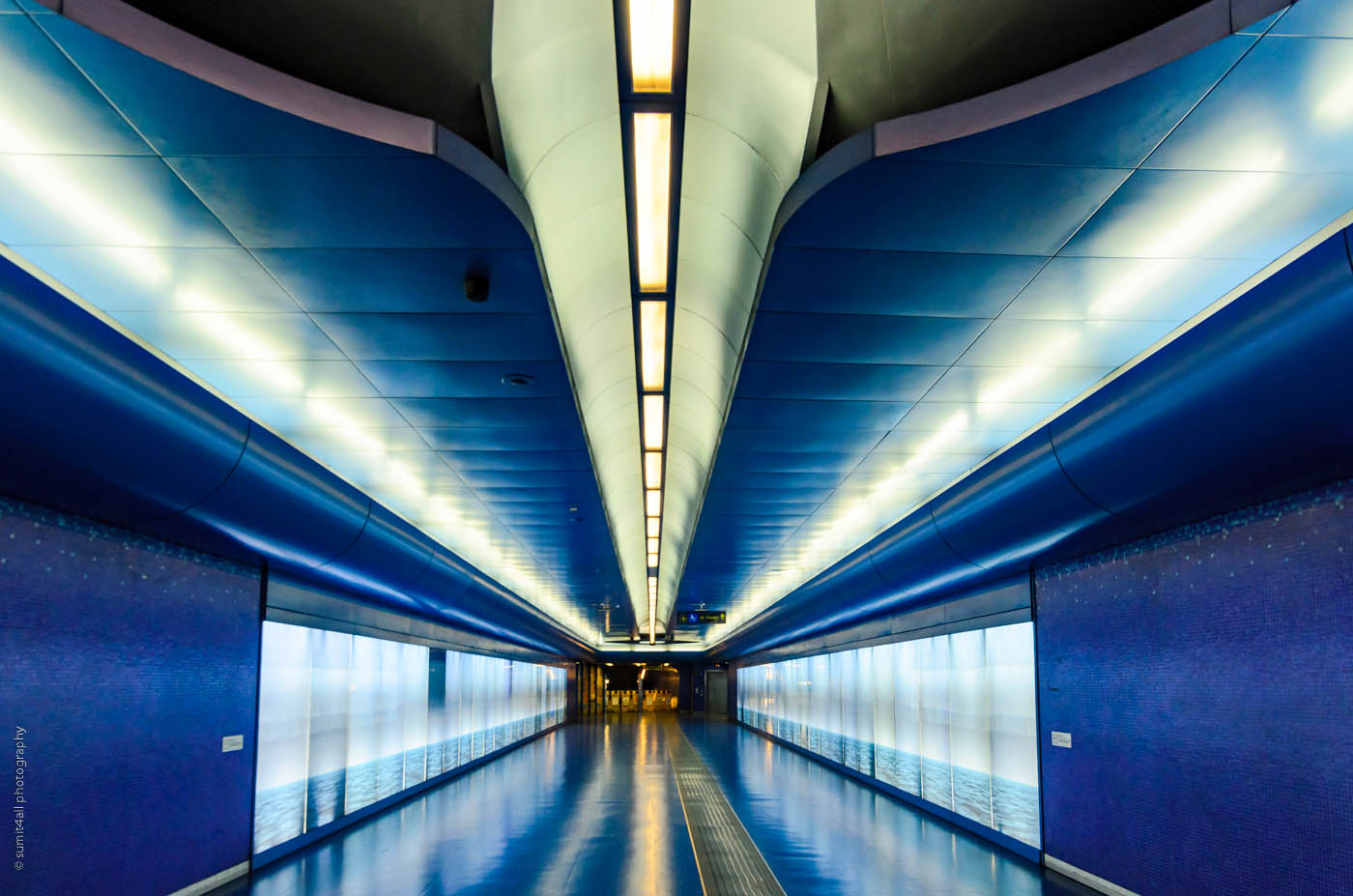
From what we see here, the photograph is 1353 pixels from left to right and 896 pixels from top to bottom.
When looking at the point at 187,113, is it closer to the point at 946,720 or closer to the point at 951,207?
the point at 951,207

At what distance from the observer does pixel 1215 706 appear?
6.35 metres

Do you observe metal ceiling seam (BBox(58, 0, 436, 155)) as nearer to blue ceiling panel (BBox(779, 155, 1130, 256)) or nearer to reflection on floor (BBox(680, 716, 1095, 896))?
blue ceiling panel (BBox(779, 155, 1130, 256))

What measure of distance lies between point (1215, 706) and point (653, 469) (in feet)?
20.1

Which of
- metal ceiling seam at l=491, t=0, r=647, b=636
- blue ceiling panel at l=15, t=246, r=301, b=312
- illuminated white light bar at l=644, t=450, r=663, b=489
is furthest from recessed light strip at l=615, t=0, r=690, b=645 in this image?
illuminated white light bar at l=644, t=450, r=663, b=489

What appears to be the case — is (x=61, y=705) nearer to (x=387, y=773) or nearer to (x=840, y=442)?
(x=840, y=442)

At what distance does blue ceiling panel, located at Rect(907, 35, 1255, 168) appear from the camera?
2902 millimetres

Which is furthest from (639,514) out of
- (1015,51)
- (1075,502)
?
(1015,51)

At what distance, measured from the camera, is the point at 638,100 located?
4.05 meters

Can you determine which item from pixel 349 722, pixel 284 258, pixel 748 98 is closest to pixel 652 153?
pixel 748 98

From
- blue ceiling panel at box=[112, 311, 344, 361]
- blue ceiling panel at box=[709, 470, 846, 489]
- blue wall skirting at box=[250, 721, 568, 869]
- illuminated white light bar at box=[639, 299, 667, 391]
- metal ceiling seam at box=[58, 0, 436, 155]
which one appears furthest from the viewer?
blue wall skirting at box=[250, 721, 568, 869]

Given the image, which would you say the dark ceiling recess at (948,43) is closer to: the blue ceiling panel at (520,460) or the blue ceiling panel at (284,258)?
the blue ceiling panel at (284,258)

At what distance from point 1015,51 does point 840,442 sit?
4686mm

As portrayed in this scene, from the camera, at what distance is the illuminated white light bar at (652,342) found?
20.4 ft

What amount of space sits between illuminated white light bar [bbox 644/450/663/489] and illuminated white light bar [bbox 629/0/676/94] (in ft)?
19.8
